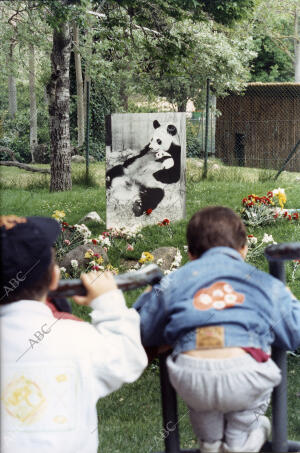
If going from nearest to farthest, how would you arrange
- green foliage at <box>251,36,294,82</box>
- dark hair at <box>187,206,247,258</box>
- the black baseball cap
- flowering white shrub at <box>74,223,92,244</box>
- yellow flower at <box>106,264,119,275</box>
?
1. the black baseball cap
2. dark hair at <box>187,206,247,258</box>
3. yellow flower at <box>106,264,119,275</box>
4. flowering white shrub at <box>74,223,92,244</box>
5. green foliage at <box>251,36,294,82</box>

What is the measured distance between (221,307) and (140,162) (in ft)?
7.37

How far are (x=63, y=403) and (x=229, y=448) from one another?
9.5 inches

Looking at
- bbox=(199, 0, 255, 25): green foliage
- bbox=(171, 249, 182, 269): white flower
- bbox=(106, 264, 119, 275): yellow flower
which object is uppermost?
bbox=(199, 0, 255, 25): green foliage

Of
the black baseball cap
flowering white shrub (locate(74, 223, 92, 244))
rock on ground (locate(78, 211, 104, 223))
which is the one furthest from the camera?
rock on ground (locate(78, 211, 104, 223))

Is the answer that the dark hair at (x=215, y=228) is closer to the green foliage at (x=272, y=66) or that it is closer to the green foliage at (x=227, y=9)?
the green foliage at (x=227, y=9)

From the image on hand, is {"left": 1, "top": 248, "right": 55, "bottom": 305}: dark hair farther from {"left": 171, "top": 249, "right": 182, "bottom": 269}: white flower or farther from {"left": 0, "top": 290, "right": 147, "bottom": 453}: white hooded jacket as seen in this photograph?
{"left": 171, "top": 249, "right": 182, "bottom": 269}: white flower

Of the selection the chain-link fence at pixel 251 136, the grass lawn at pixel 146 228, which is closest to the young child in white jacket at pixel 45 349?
the grass lawn at pixel 146 228

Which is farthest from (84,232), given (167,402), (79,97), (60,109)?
(167,402)

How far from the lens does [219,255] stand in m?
0.81

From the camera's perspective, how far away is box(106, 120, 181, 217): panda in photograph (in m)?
2.96

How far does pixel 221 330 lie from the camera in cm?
77

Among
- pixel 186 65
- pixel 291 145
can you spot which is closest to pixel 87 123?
pixel 186 65

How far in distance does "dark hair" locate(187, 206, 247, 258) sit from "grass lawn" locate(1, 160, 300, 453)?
76cm

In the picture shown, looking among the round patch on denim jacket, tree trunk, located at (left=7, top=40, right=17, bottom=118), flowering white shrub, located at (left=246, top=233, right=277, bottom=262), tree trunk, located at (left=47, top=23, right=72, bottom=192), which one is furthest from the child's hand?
tree trunk, located at (left=7, top=40, right=17, bottom=118)
